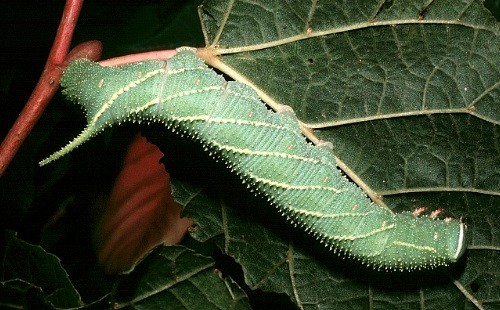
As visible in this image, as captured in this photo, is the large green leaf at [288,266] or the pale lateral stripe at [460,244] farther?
the large green leaf at [288,266]

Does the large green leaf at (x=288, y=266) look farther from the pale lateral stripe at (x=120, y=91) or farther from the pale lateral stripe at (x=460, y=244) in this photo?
the pale lateral stripe at (x=120, y=91)

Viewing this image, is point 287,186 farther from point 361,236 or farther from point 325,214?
point 361,236

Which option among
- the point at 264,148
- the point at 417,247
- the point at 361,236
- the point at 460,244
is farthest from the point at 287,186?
the point at 460,244

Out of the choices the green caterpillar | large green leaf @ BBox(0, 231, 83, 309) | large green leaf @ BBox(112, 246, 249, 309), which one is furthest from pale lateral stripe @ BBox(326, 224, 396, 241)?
large green leaf @ BBox(0, 231, 83, 309)

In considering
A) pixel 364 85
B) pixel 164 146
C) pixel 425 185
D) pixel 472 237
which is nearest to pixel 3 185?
pixel 164 146

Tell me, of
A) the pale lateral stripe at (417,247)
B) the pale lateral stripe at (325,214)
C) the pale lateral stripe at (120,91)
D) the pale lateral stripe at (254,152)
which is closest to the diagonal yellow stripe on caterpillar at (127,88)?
the pale lateral stripe at (120,91)

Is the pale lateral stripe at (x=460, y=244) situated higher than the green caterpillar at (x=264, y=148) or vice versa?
the green caterpillar at (x=264, y=148)

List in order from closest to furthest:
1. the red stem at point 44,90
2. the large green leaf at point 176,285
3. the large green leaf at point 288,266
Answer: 1. the red stem at point 44,90
2. the large green leaf at point 176,285
3. the large green leaf at point 288,266
